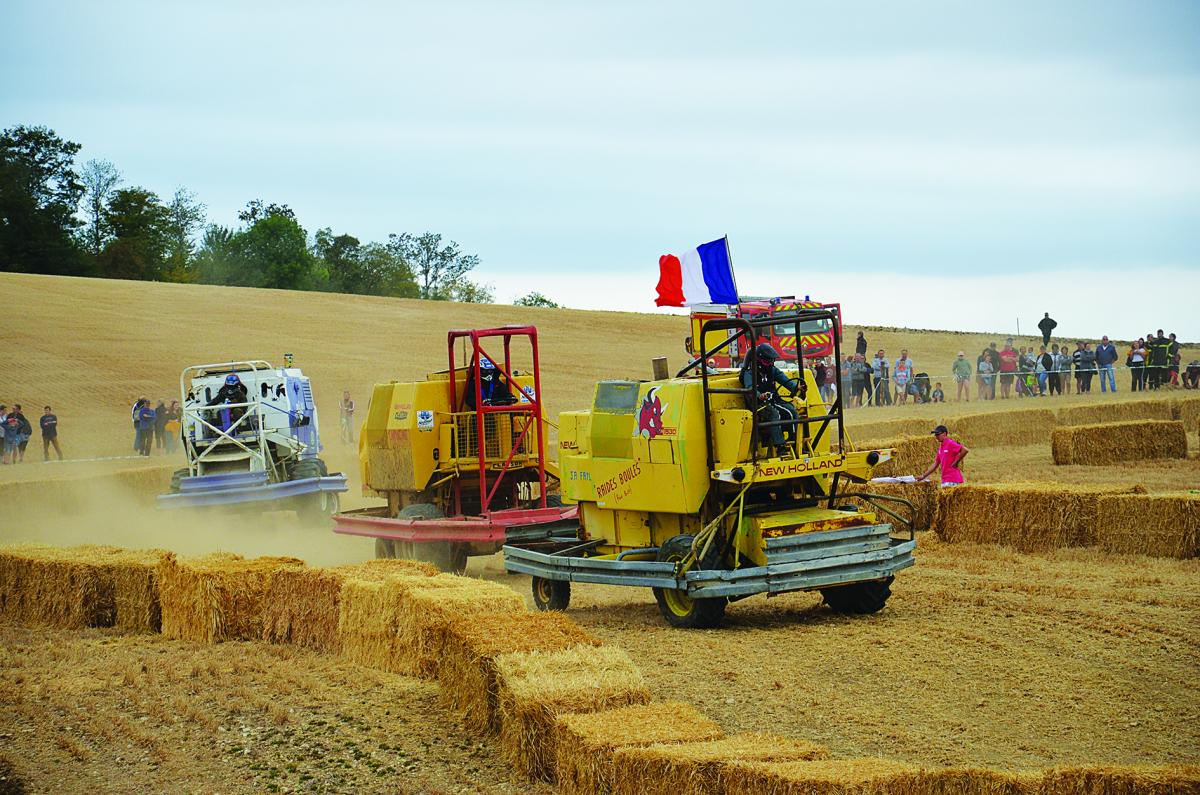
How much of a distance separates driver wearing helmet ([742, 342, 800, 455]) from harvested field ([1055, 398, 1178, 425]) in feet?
75.8

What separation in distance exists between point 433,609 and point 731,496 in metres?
3.70

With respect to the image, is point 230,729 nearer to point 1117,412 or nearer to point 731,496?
A: point 731,496

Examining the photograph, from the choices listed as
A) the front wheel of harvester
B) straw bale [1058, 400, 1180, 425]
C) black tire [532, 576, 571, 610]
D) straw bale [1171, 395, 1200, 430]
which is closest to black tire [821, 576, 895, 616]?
black tire [532, 576, 571, 610]

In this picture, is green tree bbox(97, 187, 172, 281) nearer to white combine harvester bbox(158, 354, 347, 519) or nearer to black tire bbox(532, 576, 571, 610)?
white combine harvester bbox(158, 354, 347, 519)

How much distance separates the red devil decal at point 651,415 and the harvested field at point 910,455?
12748 mm

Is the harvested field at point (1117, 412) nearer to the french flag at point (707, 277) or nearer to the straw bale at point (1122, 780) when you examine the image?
the french flag at point (707, 277)

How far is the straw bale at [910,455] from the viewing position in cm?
2562

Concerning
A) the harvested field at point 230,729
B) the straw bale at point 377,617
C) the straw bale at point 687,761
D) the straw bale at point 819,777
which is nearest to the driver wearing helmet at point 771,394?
the straw bale at point 377,617

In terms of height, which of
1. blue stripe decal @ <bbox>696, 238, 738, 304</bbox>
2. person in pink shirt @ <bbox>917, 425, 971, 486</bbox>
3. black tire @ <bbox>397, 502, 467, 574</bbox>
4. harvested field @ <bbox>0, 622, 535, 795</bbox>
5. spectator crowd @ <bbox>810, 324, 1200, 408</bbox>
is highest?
blue stripe decal @ <bbox>696, 238, 738, 304</bbox>

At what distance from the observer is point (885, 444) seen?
27.0 m

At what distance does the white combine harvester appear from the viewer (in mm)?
23969

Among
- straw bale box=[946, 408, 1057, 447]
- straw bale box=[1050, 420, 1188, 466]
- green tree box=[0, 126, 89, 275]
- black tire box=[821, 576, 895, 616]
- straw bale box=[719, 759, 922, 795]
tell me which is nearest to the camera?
straw bale box=[719, 759, 922, 795]

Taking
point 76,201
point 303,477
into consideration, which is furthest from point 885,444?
point 76,201

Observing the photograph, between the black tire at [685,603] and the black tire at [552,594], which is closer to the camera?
the black tire at [685,603]
